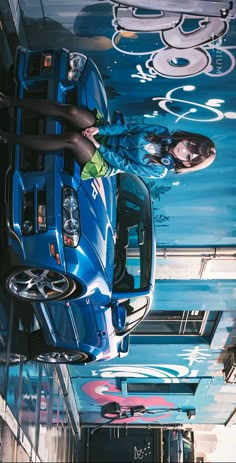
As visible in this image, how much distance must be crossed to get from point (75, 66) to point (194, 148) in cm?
110

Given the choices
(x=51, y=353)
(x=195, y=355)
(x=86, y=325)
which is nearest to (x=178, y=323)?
(x=195, y=355)

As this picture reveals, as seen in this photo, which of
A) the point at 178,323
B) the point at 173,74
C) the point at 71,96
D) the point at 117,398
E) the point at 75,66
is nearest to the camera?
the point at 71,96

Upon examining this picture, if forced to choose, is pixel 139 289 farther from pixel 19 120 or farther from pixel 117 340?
pixel 19 120

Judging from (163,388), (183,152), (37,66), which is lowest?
(163,388)

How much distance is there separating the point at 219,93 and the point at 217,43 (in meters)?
0.53

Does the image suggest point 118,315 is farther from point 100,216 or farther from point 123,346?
point 100,216

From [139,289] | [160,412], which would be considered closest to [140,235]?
[139,289]

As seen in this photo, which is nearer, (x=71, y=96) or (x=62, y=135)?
(x=62, y=135)

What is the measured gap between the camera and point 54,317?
5277 mm

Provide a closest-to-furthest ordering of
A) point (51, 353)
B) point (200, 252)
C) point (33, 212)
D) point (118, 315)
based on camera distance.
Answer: point (33, 212)
point (118, 315)
point (51, 353)
point (200, 252)

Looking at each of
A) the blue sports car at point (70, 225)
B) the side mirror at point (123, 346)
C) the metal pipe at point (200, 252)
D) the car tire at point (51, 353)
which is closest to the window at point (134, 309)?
the blue sports car at point (70, 225)

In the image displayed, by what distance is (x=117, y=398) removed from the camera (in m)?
12.3

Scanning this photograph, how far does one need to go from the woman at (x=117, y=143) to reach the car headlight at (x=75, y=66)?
1.24ft

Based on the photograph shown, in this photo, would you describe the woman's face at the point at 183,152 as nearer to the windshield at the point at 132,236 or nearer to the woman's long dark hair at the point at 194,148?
the woman's long dark hair at the point at 194,148
